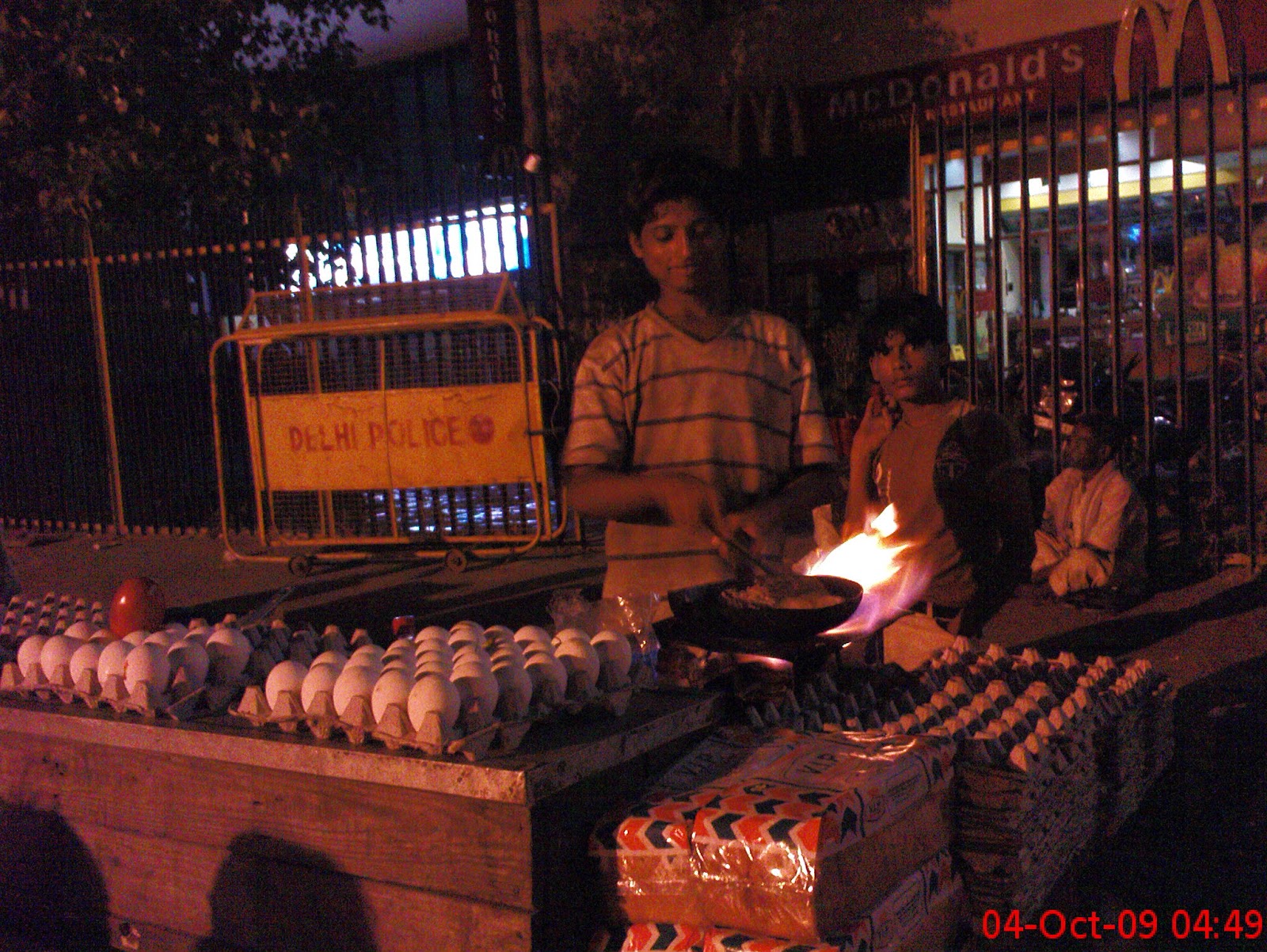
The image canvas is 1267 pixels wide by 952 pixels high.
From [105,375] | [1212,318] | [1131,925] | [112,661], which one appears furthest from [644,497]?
[105,375]

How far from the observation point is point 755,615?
2.64 m

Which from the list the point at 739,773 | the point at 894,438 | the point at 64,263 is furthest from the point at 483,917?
the point at 64,263

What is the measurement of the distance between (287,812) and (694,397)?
1.36 m

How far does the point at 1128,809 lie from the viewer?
3025 mm

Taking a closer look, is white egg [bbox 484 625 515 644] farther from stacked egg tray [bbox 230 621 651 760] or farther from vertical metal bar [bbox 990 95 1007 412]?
vertical metal bar [bbox 990 95 1007 412]

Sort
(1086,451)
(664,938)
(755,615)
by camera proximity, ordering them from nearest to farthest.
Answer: (664,938), (755,615), (1086,451)

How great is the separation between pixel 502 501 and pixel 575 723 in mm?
7714

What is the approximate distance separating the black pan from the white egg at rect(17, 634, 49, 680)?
4.92 feet

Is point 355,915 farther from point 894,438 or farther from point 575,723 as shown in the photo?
point 894,438

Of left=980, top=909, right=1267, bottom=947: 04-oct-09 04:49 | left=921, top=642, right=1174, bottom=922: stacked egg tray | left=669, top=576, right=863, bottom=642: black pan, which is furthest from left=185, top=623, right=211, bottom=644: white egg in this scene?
left=980, top=909, right=1267, bottom=947: 04-oct-09 04:49

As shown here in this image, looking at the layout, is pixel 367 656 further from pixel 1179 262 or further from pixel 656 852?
pixel 1179 262

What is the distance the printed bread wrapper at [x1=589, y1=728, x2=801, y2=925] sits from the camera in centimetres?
198

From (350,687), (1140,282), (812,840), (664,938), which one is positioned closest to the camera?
(812,840)

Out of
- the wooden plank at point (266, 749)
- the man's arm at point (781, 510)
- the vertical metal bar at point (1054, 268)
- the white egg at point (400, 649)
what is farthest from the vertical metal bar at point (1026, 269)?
the wooden plank at point (266, 749)
